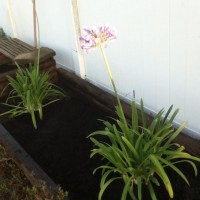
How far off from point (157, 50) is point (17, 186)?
1.54 metres

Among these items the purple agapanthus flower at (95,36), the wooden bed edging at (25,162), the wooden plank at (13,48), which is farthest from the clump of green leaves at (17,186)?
the wooden plank at (13,48)

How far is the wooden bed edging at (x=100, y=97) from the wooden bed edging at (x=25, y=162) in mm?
949

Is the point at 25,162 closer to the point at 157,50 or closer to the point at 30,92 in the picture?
the point at 30,92

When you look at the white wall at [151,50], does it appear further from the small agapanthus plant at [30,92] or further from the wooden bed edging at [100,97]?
the small agapanthus plant at [30,92]

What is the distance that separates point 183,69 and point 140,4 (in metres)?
0.63

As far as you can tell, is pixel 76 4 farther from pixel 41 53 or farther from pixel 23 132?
pixel 23 132

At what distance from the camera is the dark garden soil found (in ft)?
7.14

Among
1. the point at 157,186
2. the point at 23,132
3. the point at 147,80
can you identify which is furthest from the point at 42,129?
the point at 157,186

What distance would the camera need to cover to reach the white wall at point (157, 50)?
2186 mm

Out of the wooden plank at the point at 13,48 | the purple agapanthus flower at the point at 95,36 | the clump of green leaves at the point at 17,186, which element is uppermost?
the purple agapanthus flower at the point at 95,36

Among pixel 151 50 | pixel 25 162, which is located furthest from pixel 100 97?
pixel 25 162

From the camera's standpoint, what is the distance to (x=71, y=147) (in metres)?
2.70

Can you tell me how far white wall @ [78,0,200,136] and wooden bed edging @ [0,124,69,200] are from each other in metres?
1.14

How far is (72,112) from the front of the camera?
128 inches
